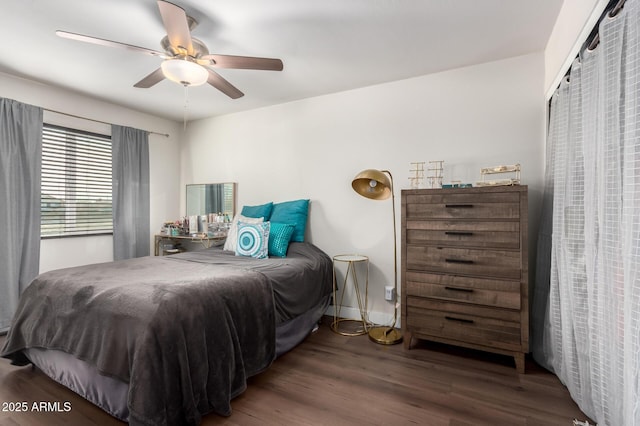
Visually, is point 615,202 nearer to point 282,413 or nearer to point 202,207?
point 282,413

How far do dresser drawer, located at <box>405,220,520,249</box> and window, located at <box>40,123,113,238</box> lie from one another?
3.57 m

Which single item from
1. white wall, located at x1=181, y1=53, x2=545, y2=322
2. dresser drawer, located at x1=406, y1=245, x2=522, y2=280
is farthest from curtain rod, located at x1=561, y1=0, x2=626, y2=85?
dresser drawer, located at x1=406, y1=245, x2=522, y2=280

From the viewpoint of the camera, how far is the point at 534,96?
8.30 ft

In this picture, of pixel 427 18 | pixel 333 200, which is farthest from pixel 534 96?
pixel 333 200

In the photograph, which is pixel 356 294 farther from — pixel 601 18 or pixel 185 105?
pixel 185 105

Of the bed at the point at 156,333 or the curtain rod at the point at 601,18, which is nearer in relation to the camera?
the curtain rod at the point at 601,18

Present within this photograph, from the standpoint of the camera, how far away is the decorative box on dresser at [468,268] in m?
2.16

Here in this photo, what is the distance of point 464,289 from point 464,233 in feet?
1.38

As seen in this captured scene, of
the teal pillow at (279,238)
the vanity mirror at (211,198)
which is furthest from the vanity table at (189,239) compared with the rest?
the teal pillow at (279,238)

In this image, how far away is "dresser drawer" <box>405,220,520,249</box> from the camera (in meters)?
2.19

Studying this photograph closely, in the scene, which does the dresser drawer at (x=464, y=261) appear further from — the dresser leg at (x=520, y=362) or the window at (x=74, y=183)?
the window at (x=74, y=183)

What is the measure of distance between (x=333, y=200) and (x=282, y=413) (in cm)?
211

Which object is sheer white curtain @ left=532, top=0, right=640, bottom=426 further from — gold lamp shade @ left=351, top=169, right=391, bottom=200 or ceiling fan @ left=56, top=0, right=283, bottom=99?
ceiling fan @ left=56, top=0, right=283, bottom=99

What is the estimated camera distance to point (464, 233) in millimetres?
2326
